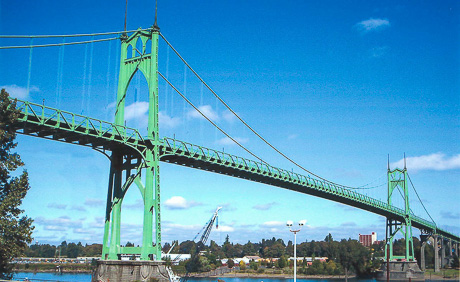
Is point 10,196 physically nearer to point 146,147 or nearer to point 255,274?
point 146,147

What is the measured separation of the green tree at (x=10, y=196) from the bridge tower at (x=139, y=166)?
26.7 feet

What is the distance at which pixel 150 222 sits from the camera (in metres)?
42.7

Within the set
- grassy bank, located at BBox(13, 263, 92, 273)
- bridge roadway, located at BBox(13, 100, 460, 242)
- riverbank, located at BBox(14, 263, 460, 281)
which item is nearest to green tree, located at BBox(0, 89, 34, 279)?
bridge roadway, located at BBox(13, 100, 460, 242)

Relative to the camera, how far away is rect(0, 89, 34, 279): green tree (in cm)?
3509

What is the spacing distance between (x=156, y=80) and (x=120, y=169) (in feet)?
27.6

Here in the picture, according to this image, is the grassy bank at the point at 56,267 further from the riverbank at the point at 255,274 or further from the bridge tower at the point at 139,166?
the bridge tower at the point at 139,166

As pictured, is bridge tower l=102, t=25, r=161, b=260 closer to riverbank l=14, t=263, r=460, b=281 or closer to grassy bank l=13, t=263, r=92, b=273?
riverbank l=14, t=263, r=460, b=281

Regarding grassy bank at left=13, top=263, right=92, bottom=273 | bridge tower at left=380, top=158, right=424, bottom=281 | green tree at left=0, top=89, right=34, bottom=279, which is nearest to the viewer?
green tree at left=0, top=89, right=34, bottom=279

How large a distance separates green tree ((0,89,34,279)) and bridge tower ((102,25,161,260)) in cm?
813

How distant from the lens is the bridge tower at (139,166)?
42531 millimetres

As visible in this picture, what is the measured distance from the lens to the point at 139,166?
44312 millimetres

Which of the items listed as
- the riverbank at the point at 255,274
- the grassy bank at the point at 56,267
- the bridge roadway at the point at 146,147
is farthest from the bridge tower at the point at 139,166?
→ the grassy bank at the point at 56,267

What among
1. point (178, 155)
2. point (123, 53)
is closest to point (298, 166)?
point (178, 155)

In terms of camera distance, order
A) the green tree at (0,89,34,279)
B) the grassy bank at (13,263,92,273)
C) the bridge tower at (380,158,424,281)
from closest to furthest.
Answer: the green tree at (0,89,34,279) → the bridge tower at (380,158,424,281) → the grassy bank at (13,263,92,273)
